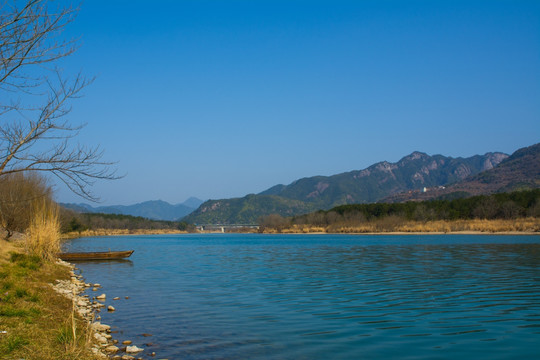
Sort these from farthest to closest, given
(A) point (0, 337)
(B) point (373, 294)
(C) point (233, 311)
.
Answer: (B) point (373, 294) → (C) point (233, 311) → (A) point (0, 337)

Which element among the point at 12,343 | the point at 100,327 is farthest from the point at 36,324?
the point at 100,327

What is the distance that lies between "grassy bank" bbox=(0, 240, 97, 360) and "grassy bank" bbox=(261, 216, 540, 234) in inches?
3047

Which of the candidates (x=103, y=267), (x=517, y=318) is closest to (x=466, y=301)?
(x=517, y=318)

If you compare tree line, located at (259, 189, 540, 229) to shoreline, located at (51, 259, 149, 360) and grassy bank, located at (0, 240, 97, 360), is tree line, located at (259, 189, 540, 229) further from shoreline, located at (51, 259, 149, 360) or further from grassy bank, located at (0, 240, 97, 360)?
grassy bank, located at (0, 240, 97, 360)

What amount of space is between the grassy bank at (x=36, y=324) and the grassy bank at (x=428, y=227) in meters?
77.4

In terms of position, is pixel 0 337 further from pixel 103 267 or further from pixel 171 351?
pixel 103 267

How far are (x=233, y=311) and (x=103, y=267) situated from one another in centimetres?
1966

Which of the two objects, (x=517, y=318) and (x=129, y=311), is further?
(x=129, y=311)

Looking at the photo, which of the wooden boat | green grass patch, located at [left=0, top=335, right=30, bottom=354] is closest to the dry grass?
the wooden boat

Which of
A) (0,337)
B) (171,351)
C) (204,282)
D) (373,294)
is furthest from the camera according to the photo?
(204,282)

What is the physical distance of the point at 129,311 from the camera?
15.2 metres

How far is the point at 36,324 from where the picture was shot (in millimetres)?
9898

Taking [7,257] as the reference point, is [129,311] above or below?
below

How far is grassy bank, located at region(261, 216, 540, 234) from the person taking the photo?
256 ft
